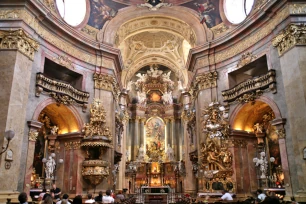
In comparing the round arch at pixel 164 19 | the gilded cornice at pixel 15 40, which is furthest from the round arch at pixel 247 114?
the gilded cornice at pixel 15 40

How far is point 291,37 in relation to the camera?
1127 cm

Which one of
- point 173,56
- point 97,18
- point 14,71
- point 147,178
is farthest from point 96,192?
point 173,56

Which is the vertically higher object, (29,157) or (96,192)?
(29,157)

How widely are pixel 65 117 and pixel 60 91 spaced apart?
5.41ft

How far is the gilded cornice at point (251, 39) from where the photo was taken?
1228 cm

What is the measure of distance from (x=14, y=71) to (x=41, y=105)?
7.17 feet

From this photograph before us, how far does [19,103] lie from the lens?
10727 millimetres

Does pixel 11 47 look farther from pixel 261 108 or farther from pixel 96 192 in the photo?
pixel 261 108

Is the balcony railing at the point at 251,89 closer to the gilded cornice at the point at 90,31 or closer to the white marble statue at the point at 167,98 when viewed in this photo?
the gilded cornice at the point at 90,31

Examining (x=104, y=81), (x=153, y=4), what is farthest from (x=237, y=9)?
(x=104, y=81)

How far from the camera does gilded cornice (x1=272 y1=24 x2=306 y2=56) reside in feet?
36.4

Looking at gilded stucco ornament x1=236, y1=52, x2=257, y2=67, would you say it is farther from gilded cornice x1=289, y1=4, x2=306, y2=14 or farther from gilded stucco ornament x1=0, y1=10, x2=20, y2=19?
gilded stucco ornament x1=0, y1=10, x2=20, y2=19

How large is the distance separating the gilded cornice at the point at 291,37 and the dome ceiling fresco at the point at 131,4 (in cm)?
549

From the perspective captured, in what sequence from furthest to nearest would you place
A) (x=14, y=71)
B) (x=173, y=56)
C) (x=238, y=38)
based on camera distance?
(x=173, y=56), (x=238, y=38), (x=14, y=71)
